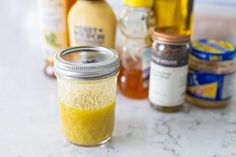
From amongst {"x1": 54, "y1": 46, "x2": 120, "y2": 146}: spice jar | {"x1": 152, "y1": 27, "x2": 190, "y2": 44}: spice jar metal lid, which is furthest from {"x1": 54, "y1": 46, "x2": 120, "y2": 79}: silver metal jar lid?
{"x1": 152, "y1": 27, "x2": 190, "y2": 44}: spice jar metal lid

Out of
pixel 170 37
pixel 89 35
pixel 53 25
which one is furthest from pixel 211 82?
pixel 53 25

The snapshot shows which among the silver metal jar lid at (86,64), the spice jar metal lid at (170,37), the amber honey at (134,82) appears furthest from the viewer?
the amber honey at (134,82)

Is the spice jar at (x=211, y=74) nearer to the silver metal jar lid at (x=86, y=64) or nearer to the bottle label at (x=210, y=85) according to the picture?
the bottle label at (x=210, y=85)

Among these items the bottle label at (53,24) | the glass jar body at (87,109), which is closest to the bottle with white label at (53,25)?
the bottle label at (53,24)

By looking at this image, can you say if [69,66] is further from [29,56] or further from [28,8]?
Result: [28,8]

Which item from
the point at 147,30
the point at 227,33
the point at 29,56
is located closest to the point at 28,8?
the point at 29,56

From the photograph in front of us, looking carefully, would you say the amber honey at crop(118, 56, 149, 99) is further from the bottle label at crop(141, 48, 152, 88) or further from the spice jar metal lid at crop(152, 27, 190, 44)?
the spice jar metal lid at crop(152, 27, 190, 44)
